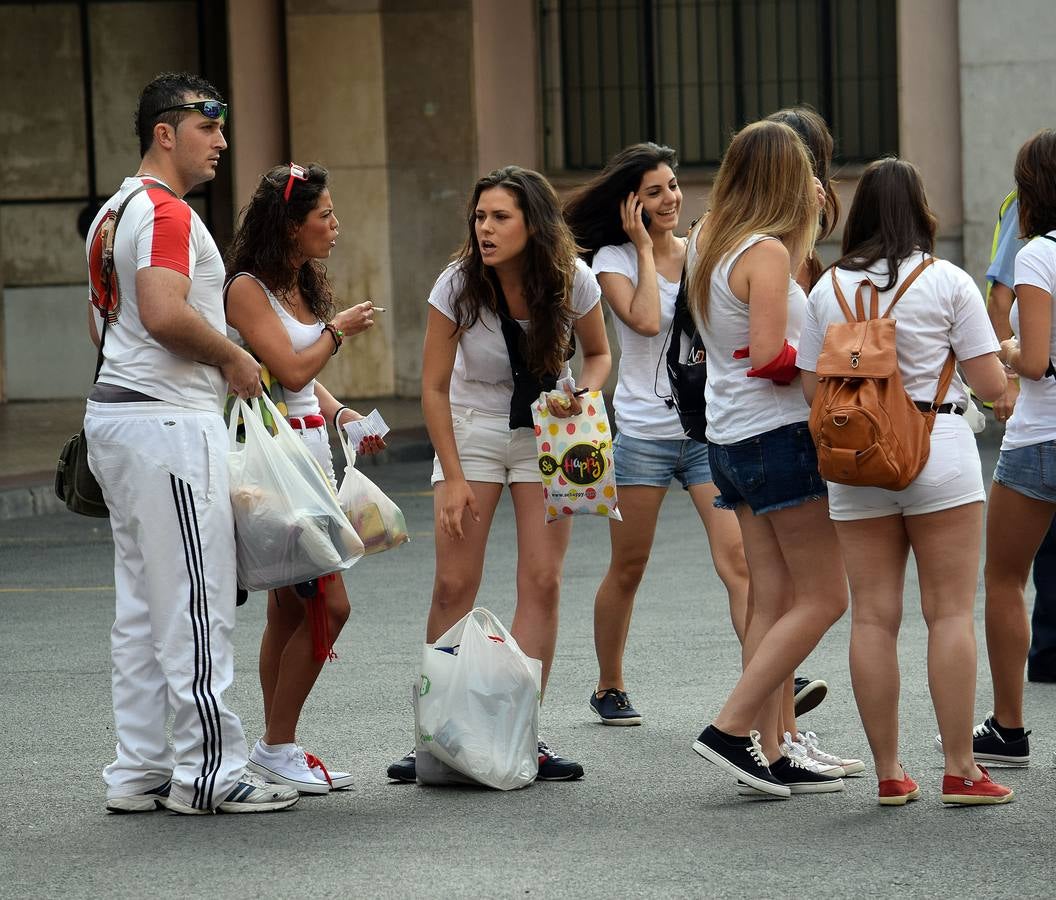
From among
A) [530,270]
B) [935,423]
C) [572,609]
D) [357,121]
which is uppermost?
[357,121]

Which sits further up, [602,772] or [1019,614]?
[1019,614]

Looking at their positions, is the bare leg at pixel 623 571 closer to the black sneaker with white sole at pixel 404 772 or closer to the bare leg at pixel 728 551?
the bare leg at pixel 728 551

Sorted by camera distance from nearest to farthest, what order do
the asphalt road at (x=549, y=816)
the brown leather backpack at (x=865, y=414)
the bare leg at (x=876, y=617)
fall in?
the asphalt road at (x=549, y=816), the brown leather backpack at (x=865, y=414), the bare leg at (x=876, y=617)

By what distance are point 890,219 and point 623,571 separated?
6.31ft

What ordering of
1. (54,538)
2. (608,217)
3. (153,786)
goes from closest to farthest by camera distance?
1. (153,786)
2. (608,217)
3. (54,538)

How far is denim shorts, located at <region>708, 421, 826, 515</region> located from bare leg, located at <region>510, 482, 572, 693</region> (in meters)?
0.74

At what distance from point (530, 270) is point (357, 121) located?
45.5ft

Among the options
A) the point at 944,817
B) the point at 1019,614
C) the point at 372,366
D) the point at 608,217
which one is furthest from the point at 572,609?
the point at 372,366

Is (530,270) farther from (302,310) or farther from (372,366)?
(372,366)

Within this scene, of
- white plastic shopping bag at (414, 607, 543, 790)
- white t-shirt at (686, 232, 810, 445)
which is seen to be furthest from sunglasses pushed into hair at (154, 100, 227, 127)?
white plastic shopping bag at (414, 607, 543, 790)

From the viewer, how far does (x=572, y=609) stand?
28.8ft

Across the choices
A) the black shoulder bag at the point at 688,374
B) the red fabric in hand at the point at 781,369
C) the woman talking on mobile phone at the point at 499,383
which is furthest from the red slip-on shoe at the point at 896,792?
the black shoulder bag at the point at 688,374

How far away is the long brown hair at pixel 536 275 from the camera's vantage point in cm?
573

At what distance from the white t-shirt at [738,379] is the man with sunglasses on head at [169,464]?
1.31 m
